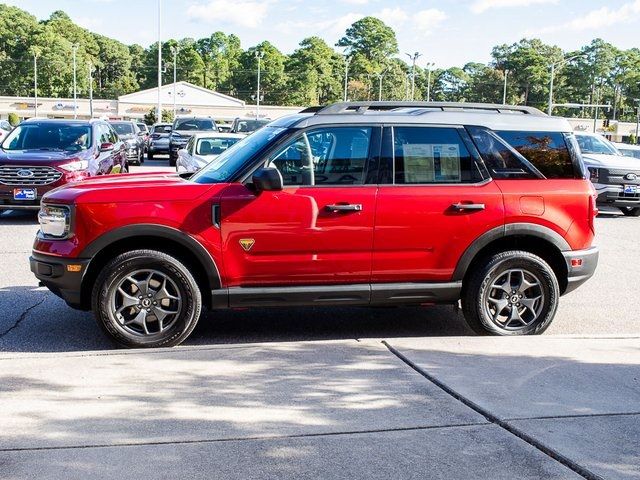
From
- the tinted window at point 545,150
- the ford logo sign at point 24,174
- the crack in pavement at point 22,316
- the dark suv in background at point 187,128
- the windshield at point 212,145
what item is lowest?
the crack in pavement at point 22,316

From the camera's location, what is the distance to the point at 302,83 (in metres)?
125

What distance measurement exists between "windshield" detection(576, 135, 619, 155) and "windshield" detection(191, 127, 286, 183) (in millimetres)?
13479

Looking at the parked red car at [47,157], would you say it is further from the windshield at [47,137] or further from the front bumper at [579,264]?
the front bumper at [579,264]

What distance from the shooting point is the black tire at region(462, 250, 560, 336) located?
630 centimetres

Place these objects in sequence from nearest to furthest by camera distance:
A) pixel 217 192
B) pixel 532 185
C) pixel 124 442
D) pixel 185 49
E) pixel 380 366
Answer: pixel 124 442 < pixel 380 366 < pixel 217 192 < pixel 532 185 < pixel 185 49

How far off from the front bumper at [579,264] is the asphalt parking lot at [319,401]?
476 mm

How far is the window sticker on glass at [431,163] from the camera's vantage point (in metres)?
6.18

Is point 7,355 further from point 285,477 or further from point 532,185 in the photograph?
point 532,185

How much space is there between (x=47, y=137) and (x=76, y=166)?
1.42 metres

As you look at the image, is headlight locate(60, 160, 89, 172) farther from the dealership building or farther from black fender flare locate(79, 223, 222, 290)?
the dealership building

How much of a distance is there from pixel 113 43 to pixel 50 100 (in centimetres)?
5639

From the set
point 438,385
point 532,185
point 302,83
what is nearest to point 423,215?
point 532,185

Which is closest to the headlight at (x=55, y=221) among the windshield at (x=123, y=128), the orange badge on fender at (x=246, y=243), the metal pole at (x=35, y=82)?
the orange badge on fender at (x=246, y=243)

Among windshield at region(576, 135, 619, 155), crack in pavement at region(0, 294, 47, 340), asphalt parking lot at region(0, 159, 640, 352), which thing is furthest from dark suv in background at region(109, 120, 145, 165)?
asphalt parking lot at region(0, 159, 640, 352)
